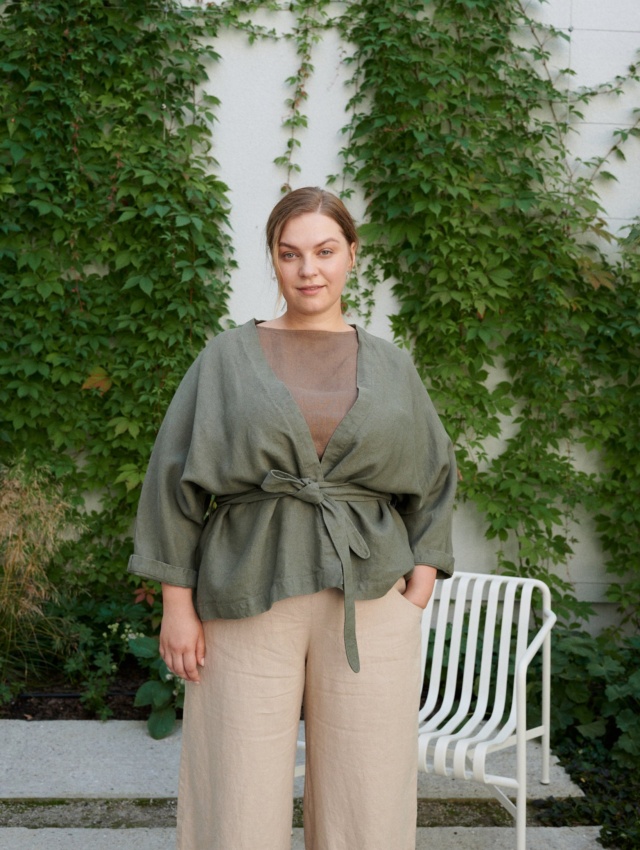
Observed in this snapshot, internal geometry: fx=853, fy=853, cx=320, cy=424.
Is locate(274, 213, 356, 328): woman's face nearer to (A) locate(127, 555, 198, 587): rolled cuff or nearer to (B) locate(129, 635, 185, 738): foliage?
(A) locate(127, 555, 198, 587): rolled cuff

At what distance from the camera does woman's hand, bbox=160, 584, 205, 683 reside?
1.61 meters

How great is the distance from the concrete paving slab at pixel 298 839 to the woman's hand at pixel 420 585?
111cm

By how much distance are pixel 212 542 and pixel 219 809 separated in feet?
1.60

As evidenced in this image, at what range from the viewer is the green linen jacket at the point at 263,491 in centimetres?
156

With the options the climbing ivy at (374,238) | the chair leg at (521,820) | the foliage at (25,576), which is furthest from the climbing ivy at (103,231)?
the chair leg at (521,820)

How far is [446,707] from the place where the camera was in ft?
8.80

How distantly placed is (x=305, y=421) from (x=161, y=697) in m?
1.88

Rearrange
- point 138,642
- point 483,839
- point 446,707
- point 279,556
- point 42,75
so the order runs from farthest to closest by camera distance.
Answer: point 42,75
point 138,642
point 446,707
point 483,839
point 279,556

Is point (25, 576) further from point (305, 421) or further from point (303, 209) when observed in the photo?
point (303, 209)

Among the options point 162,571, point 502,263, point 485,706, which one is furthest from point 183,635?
point 502,263

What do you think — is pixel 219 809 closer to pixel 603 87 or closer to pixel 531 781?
pixel 531 781

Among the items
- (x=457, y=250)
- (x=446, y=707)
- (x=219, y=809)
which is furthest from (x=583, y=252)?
(x=219, y=809)

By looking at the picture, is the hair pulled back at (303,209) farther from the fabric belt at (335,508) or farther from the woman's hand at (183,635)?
the woman's hand at (183,635)

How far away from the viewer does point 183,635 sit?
1.61 metres
